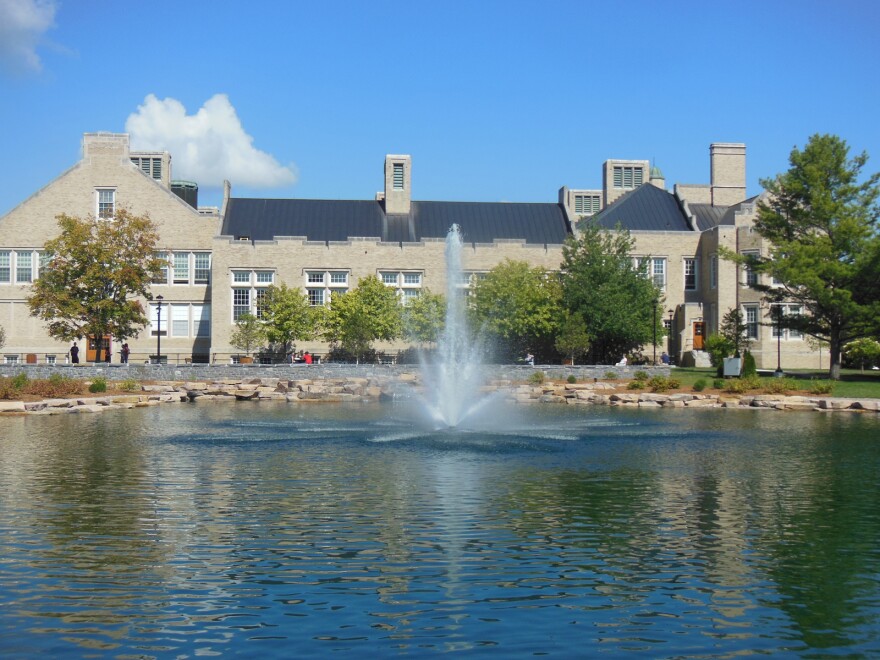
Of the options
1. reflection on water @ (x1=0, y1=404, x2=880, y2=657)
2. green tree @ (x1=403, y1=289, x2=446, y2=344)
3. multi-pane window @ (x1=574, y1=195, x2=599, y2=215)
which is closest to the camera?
reflection on water @ (x1=0, y1=404, x2=880, y2=657)

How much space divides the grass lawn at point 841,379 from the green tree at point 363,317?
706 inches

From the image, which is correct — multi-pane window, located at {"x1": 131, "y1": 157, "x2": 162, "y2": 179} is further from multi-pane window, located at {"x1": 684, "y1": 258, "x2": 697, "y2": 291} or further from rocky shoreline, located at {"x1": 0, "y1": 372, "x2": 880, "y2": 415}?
multi-pane window, located at {"x1": 684, "y1": 258, "x2": 697, "y2": 291}

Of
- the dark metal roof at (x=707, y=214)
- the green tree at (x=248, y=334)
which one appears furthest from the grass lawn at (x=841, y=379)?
the green tree at (x=248, y=334)

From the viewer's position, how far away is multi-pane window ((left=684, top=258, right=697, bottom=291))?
6919cm

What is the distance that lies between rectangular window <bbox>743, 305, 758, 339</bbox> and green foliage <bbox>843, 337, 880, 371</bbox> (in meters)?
5.45

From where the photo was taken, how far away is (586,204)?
3253 inches

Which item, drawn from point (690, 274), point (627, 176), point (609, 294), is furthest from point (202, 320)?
point (627, 176)

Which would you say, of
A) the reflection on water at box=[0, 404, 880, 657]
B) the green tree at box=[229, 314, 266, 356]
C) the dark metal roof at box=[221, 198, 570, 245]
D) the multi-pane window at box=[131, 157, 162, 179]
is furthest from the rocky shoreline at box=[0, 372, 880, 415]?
the multi-pane window at box=[131, 157, 162, 179]

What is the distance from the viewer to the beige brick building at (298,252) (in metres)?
65.4

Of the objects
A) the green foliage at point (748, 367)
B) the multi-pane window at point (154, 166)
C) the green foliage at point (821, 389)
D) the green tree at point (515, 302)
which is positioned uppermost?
the multi-pane window at point (154, 166)

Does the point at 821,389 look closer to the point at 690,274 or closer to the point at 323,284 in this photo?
the point at 690,274

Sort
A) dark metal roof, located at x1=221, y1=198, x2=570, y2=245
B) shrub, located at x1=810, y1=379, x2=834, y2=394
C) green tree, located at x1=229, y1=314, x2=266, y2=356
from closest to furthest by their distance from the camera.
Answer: shrub, located at x1=810, y1=379, x2=834, y2=394
green tree, located at x1=229, y1=314, x2=266, y2=356
dark metal roof, located at x1=221, y1=198, x2=570, y2=245

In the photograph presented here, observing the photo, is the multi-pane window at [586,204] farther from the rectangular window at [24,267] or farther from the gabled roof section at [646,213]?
the rectangular window at [24,267]

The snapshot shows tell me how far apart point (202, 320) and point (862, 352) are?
4363 cm
